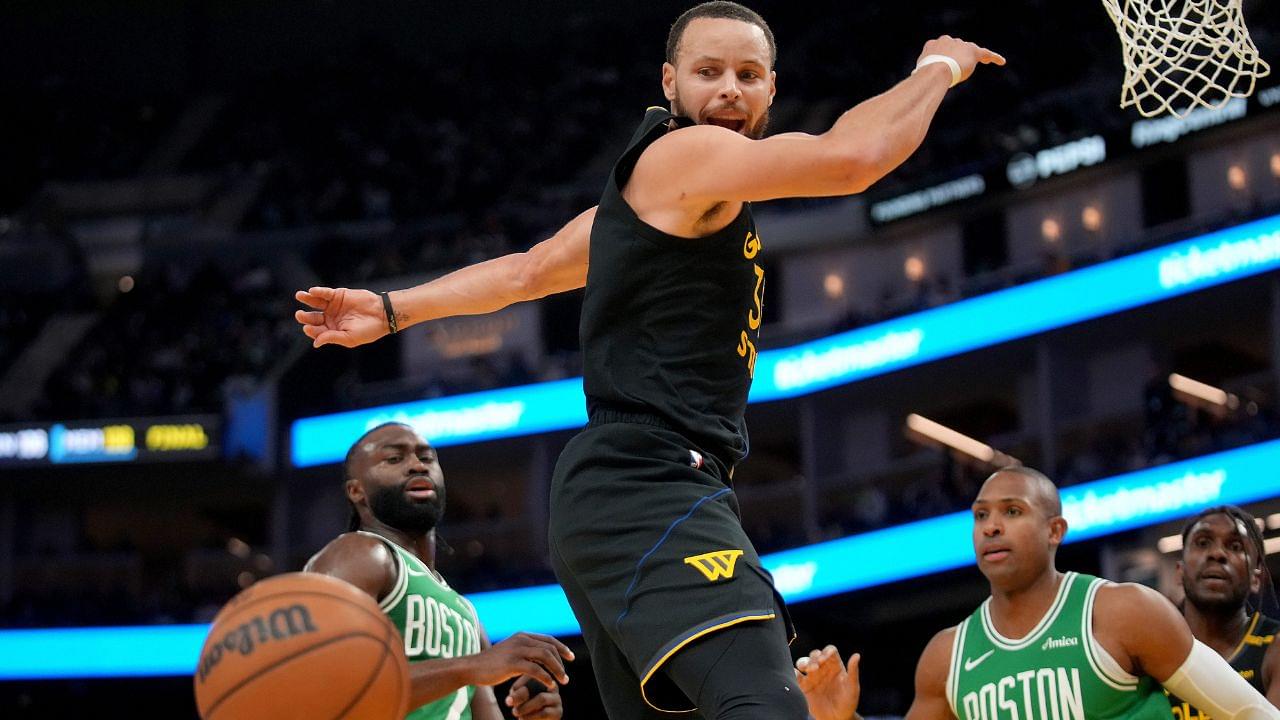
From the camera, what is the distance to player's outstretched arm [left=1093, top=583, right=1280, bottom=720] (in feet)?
14.1

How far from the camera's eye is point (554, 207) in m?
23.2

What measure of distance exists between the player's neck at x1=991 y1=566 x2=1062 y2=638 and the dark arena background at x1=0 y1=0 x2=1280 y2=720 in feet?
36.6

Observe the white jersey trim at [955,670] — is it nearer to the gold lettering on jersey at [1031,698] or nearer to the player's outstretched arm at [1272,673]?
the gold lettering on jersey at [1031,698]

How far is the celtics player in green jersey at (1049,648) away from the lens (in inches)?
175

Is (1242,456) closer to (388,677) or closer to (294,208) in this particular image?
(388,677)

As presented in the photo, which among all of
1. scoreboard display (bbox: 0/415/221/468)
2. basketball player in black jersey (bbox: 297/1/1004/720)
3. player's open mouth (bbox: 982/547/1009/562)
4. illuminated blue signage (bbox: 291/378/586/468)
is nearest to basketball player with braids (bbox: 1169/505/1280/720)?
A: player's open mouth (bbox: 982/547/1009/562)

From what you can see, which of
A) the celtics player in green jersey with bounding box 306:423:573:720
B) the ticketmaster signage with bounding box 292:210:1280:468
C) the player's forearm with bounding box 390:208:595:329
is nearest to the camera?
the player's forearm with bounding box 390:208:595:329

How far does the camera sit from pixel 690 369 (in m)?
2.94

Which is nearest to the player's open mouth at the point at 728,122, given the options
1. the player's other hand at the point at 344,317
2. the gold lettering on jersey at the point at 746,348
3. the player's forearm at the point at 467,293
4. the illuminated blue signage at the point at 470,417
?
the gold lettering on jersey at the point at 746,348

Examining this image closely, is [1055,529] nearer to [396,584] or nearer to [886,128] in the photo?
[396,584]

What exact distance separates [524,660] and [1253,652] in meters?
3.17

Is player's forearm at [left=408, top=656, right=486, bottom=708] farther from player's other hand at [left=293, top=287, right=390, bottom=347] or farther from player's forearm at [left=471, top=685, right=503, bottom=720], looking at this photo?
player's forearm at [left=471, top=685, right=503, bottom=720]

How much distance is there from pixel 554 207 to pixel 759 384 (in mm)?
5118

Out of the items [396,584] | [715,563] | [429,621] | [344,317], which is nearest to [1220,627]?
[429,621]
